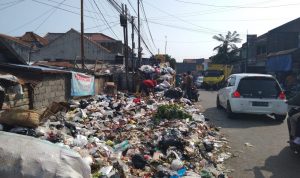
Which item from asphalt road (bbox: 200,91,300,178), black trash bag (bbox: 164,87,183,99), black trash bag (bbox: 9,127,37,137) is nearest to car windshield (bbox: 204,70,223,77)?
black trash bag (bbox: 164,87,183,99)

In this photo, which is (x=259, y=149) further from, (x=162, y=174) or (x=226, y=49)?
(x=226, y=49)

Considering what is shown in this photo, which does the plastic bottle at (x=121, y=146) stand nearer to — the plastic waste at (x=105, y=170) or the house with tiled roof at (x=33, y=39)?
the plastic waste at (x=105, y=170)

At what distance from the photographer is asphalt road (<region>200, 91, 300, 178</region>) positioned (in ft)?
22.4

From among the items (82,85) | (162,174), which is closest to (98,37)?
(82,85)

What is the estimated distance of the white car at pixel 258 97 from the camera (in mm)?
12672

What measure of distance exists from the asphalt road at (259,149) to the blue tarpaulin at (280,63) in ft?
68.2

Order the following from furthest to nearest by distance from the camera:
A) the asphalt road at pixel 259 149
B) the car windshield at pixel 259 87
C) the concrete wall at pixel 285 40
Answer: the concrete wall at pixel 285 40, the car windshield at pixel 259 87, the asphalt road at pixel 259 149

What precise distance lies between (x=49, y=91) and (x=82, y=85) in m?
3.60

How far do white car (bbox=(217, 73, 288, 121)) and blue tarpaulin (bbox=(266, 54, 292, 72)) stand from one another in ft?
68.3

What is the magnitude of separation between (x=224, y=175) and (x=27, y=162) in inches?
139

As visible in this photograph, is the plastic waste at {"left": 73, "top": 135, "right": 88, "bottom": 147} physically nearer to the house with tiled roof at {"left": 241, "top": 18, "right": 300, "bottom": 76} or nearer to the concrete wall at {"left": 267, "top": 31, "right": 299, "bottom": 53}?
the house with tiled roof at {"left": 241, "top": 18, "right": 300, "bottom": 76}

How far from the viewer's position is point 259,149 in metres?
8.61

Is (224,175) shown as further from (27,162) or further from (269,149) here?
(27,162)

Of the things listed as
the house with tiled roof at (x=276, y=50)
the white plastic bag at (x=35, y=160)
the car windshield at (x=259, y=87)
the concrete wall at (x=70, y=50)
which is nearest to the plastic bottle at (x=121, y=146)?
the white plastic bag at (x=35, y=160)
